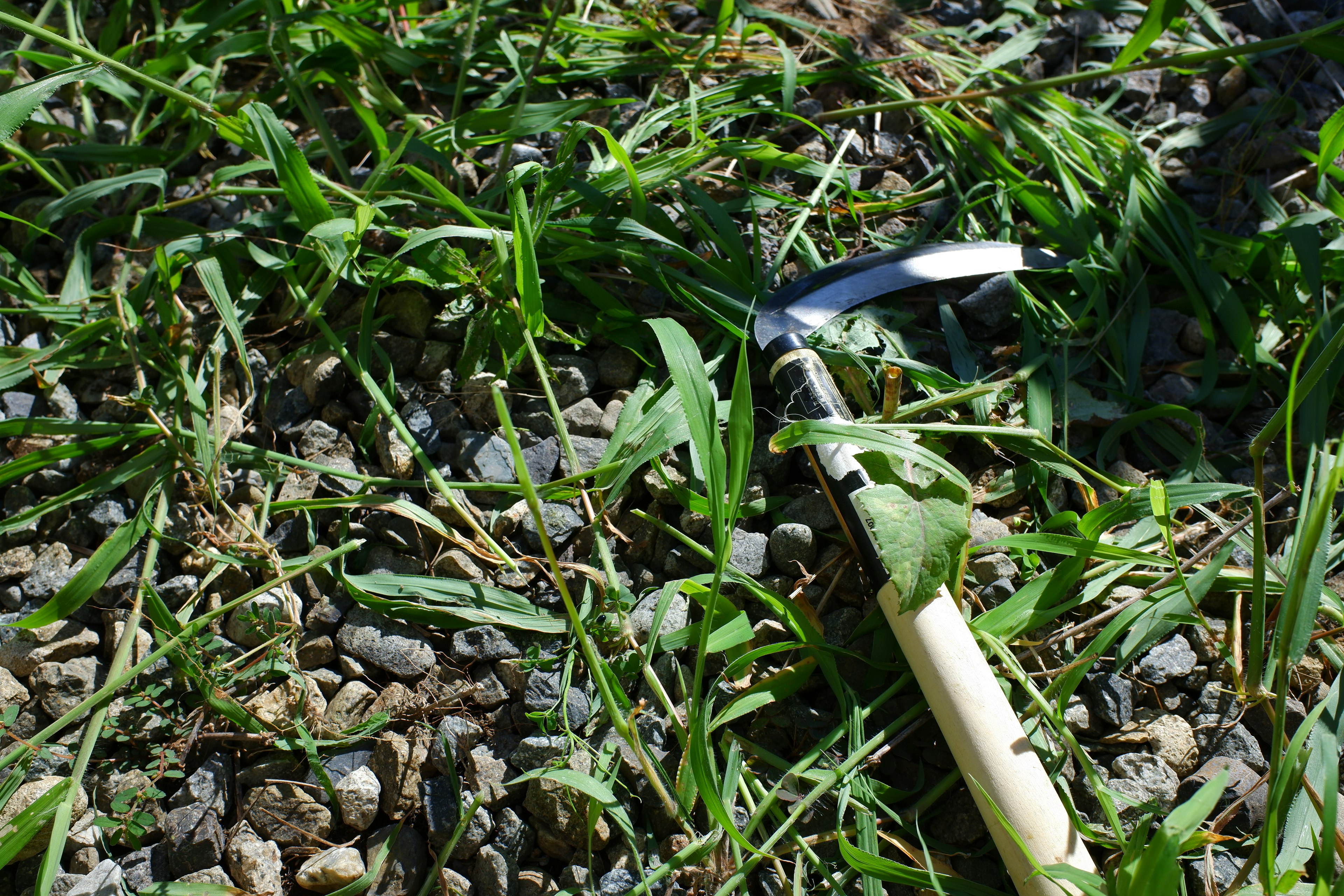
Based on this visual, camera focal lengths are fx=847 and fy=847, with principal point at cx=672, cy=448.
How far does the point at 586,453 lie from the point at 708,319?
11.5 inches

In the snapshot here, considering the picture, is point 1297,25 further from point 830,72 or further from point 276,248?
point 276,248

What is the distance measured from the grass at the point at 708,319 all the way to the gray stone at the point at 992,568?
27mm

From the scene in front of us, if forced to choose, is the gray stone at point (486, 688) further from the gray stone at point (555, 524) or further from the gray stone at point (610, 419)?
the gray stone at point (610, 419)

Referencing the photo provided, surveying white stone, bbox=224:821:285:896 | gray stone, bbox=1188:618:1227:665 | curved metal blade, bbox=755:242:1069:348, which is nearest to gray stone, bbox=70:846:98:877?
white stone, bbox=224:821:285:896

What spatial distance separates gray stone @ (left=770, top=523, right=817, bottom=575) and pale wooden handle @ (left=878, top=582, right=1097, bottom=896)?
0.53 feet

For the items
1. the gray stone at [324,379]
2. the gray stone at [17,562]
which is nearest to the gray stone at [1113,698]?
the gray stone at [324,379]

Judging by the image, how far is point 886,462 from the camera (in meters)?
1.09

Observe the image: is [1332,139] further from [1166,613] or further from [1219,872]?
[1219,872]

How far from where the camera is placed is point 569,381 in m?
1.35

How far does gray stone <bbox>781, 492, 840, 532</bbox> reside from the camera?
48.1 inches

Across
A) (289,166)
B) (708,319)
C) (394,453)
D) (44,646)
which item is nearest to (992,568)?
(708,319)

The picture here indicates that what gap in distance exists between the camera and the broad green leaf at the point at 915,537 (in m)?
1.00

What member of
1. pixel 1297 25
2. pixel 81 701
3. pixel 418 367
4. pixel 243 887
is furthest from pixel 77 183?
pixel 1297 25

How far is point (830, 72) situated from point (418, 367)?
3.21ft
